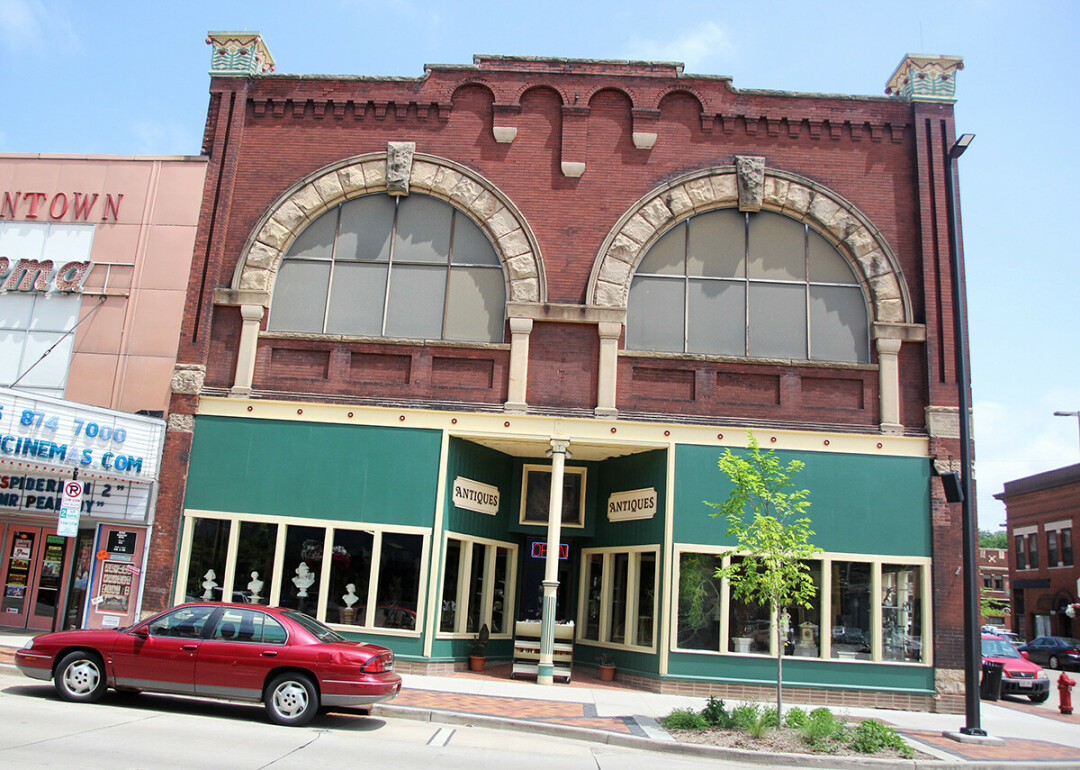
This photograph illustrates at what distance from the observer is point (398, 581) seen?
1731cm

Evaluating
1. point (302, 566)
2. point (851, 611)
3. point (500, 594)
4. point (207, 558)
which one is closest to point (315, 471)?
point (302, 566)

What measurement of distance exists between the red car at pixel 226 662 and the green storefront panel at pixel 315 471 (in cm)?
586

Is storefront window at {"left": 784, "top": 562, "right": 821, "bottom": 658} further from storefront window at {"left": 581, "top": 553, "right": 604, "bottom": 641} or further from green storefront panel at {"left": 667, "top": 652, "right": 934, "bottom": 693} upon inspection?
storefront window at {"left": 581, "top": 553, "right": 604, "bottom": 641}

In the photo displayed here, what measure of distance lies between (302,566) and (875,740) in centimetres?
1090

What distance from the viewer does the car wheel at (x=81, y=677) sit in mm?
11438

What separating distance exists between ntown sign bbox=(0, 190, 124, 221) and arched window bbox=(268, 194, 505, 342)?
164 inches

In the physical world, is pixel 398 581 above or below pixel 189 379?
below

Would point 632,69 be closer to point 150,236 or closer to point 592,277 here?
point 592,277

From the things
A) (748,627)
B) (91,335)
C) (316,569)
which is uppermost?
(91,335)

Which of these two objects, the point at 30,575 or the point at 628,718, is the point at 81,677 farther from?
the point at 30,575

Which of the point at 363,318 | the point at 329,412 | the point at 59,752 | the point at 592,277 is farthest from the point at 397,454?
the point at 59,752

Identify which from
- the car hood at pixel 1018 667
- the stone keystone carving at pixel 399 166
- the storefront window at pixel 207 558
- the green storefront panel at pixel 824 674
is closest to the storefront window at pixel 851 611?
the green storefront panel at pixel 824 674

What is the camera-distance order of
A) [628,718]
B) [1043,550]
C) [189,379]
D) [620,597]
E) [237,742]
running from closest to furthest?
[237,742] < [628,718] < [189,379] < [620,597] < [1043,550]

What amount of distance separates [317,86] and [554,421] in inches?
363
